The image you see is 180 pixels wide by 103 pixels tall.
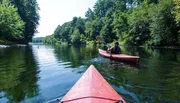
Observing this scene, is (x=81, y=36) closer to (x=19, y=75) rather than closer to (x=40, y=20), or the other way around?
(x=40, y=20)

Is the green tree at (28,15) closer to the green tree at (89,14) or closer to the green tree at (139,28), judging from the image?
the green tree at (139,28)

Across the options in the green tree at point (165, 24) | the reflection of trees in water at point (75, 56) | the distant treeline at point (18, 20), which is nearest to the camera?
the reflection of trees in water at point (75, 56)

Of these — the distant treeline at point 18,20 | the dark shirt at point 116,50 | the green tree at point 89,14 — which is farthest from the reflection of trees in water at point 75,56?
the green tree at point 89,14

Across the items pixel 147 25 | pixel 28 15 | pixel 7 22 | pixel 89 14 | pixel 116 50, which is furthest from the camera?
pixel 89 14

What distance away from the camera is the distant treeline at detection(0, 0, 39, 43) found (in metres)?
43.9

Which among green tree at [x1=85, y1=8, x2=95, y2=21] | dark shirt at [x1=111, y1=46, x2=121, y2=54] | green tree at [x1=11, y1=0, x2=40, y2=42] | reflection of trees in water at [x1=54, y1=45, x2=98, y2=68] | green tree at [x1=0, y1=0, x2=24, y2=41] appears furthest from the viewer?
green tree at [x1=85, y1=8, x2=95, y2=21]

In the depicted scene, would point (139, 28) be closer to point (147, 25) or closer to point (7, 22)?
point (147, 25)

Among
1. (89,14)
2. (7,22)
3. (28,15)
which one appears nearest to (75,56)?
(7,22)

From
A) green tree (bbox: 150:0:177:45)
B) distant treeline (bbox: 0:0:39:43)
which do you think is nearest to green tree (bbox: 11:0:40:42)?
distant treeline (bbox: 0:0:39:43)

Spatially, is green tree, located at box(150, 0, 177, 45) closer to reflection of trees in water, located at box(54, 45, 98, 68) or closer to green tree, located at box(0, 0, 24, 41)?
reflection of trees in water, located at box(54, 45, 98, 68)

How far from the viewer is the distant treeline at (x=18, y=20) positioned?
43.9m

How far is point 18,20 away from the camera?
5022 centimetres

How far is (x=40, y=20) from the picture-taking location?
6988cm

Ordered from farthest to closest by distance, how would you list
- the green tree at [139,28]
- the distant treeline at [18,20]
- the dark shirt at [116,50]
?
the green tree at [139,28] < the distant treeline at [18,20] < the dark shirt at [116,50]
